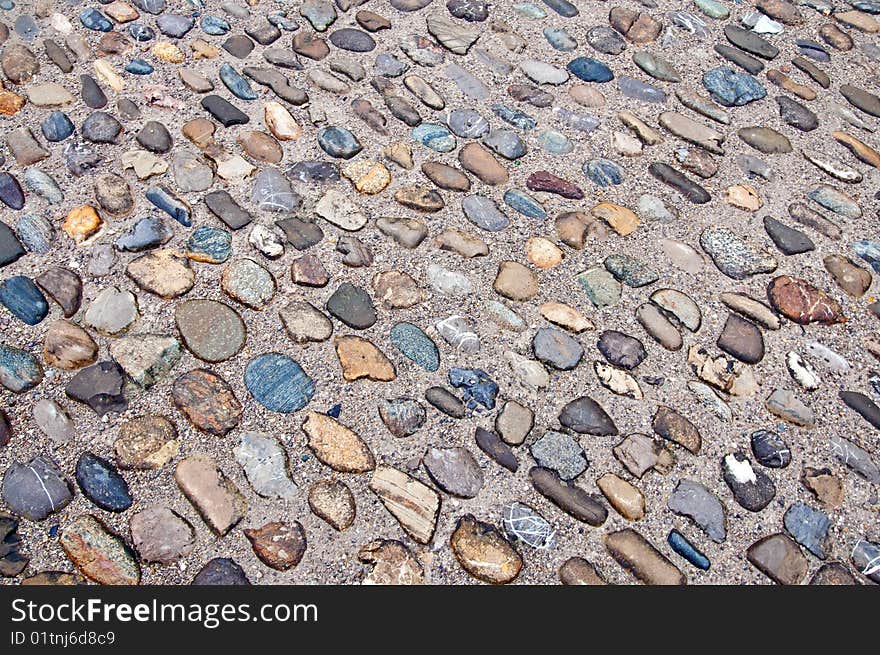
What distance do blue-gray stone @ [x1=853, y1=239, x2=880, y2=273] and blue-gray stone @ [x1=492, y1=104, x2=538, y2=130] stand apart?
131 centimetres

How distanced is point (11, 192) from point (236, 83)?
3.15ft

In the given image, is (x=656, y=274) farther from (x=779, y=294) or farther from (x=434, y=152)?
(x=434, y=152)

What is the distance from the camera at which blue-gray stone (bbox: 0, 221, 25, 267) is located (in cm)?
254

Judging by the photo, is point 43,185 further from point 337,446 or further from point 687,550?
point 687,550

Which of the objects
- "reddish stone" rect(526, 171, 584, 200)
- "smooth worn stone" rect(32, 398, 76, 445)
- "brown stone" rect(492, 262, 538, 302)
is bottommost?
"smooth worn stone" rect(32, 398, 76, 445)

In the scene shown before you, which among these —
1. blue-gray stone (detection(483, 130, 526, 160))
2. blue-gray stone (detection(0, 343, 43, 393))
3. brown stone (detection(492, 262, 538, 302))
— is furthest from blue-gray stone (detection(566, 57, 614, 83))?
blue-gray stone (detection(0, 343, 43, 393))

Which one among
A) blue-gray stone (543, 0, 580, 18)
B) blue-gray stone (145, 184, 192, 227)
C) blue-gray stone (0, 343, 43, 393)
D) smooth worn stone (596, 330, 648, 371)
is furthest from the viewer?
blue-gray stone (543, 0, 580, 18)

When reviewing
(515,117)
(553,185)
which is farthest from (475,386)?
(515,117)

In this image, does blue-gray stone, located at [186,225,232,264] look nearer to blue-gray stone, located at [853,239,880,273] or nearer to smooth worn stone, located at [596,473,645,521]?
smooth worn stone, located at [596,473,645,521]

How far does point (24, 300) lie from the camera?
243 centimetres

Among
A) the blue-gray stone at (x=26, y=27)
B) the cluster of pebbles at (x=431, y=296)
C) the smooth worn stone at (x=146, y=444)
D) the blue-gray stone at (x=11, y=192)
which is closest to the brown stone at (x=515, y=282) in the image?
the cluster of pebbles at (x=431, y=296)

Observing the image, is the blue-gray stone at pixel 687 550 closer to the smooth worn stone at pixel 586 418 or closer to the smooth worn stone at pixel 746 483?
the smooth worn stone at pixel 746 483

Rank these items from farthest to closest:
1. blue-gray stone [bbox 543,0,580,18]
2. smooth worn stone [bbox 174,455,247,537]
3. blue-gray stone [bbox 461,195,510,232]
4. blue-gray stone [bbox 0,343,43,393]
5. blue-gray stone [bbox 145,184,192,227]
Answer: blue-gray stone [bbox 543,0,580,18] < blue-gray stone [bbox 461,195,510,232] < blue-gray stone [bbox 145,184,192,227] < blue-gray stone [bbox 0,343,43,393] < smooth worn stone [bbox 174,455,247,537]

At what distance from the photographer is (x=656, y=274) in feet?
9.01
